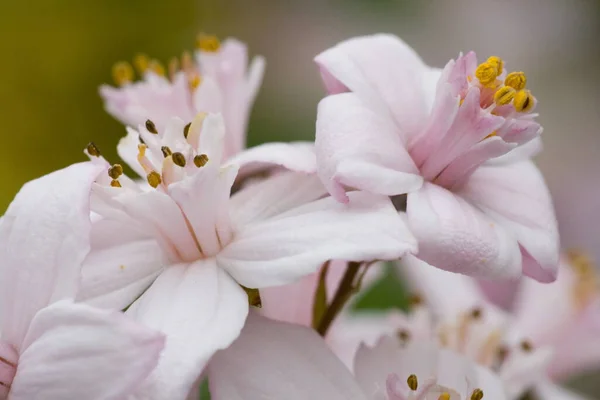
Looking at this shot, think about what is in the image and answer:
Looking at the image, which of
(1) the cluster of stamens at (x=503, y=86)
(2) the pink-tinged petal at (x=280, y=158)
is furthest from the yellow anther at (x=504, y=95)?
(2) the pink-tinged petal at (x=280, y=158)

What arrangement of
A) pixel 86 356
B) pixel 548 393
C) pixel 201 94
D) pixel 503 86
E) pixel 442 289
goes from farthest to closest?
pixel 442 289
pixel 548 393
pixel 201 94
pixel 503 86
pixel 86 356

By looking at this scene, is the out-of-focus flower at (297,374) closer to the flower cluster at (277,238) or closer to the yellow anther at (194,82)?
the flower cluster at (277,238)

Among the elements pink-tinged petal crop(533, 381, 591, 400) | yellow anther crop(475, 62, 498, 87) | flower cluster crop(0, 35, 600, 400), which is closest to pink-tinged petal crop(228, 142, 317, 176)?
flower cluster crop(0, 35, 600, 400)

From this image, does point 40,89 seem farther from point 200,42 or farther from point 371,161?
point 371,161

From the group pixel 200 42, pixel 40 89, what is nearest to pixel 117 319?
pixel 200 42

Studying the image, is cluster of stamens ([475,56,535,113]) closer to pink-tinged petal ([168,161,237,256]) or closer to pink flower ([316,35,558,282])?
pink flower ([316,35,558,282])

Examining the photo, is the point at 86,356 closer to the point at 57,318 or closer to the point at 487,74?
the point at 57,318

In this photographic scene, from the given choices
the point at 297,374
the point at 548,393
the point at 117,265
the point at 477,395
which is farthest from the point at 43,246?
the point at 548,393
